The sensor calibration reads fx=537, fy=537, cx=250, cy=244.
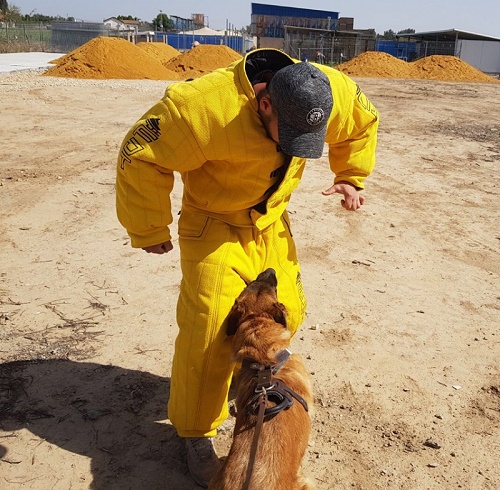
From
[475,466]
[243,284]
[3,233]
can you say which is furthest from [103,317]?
[475,466]

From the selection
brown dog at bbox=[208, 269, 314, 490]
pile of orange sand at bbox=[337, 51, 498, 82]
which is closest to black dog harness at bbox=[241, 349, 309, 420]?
brown dog at bbox=[208, 269, 314, 490]

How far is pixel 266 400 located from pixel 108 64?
24415 millimetres

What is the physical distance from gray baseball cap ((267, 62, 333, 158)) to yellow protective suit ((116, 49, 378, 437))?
22 cm

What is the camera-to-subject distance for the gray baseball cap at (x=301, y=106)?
2402mm

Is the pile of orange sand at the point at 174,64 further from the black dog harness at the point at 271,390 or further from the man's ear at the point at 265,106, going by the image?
the black dog harness at the point at 271,390

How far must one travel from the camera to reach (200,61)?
2952 centimetres

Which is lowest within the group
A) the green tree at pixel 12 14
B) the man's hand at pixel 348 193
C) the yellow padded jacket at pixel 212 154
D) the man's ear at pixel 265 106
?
the man's hand at pixel 348 193

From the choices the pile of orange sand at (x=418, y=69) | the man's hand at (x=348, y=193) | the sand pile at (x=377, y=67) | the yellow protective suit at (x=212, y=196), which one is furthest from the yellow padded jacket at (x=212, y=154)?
the sand pile at (x=377, y=67)

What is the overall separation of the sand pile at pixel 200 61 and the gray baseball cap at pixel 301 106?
27243mm

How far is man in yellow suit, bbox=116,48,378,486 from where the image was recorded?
2.63m

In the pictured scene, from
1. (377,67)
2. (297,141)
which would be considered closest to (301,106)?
(297,141)

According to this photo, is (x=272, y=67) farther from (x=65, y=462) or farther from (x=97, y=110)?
(x=97, y=110)

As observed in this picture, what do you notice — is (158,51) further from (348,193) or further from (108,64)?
(348,193)

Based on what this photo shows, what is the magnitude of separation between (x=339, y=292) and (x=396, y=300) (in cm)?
54
